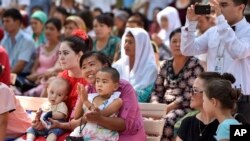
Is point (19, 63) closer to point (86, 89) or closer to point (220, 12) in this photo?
point (86, 89)

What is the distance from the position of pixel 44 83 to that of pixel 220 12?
12.1 feet

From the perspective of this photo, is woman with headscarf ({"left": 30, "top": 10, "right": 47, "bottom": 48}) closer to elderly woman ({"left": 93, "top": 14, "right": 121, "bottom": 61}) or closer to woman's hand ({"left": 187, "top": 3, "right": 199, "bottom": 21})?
elderly woman ({"left": 93, "top": 14, "right": 121, "bottom": 61})

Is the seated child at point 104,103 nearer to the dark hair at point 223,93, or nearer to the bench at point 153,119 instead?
the bench at point 153,119

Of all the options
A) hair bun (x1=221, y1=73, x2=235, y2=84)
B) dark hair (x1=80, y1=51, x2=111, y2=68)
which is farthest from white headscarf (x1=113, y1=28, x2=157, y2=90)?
hair bun (x1=221, y1=73, x2=235, y2=84)

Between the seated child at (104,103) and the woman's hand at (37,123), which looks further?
the woman's hand at (37,123)

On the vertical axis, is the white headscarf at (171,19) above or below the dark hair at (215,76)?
above

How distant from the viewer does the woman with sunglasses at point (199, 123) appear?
5.37 meters

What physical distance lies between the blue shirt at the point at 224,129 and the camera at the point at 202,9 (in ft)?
3.81

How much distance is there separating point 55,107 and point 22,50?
3.73m

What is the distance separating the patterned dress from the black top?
1400 mm

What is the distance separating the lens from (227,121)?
519 centimetres

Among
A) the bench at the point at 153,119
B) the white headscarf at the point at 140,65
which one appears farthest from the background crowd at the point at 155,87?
the bench at the point at 153,119

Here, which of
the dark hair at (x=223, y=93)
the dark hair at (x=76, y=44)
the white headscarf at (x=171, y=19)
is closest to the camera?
the dark hair at (x=223, y=93)

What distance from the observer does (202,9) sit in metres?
6.08
